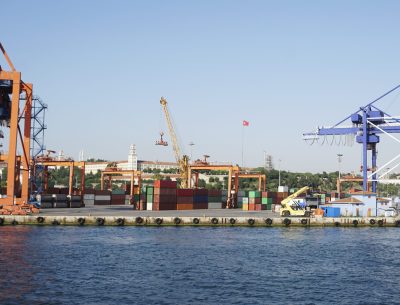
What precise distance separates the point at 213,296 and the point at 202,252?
51.0 feet

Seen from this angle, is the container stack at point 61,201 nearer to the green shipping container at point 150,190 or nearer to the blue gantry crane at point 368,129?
the green shipping container at point 150,190

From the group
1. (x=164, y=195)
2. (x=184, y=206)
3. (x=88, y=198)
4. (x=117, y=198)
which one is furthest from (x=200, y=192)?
(x=117, y=198)

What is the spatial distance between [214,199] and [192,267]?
66.6 metres

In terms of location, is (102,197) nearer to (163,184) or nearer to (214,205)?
(214,205)

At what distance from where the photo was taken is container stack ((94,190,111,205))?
108950 millimetres

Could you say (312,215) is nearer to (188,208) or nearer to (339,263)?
(188,208)

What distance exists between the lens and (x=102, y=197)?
110562mm

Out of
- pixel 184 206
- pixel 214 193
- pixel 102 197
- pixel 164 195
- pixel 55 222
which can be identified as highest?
pixel 214 193

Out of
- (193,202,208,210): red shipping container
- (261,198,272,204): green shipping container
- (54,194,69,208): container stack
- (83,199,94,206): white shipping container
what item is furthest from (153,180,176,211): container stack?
(83,199,94,206): white shipping container

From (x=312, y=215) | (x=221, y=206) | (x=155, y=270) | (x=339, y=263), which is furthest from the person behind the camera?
(x=221, y=206)

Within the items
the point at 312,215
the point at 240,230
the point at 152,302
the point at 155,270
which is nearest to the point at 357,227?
the point at 312,215

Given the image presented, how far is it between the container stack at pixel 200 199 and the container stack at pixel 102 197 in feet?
77.6

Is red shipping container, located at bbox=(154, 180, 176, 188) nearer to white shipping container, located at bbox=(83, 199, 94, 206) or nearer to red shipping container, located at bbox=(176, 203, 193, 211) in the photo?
red shipping container, located at bbox=(176, 203, 193, 211)

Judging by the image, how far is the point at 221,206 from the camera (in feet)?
350
